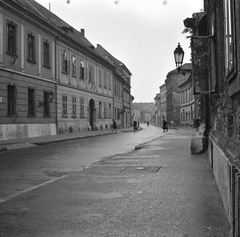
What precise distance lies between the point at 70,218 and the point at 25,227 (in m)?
0.62

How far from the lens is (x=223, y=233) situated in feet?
13.3

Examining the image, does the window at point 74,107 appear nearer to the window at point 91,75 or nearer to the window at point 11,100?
the window at point 91,75

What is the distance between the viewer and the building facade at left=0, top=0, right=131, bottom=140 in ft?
69.8

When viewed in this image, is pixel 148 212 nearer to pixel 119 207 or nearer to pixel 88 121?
pixel 119 207

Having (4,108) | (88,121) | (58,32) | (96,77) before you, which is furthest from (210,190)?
(96,77)

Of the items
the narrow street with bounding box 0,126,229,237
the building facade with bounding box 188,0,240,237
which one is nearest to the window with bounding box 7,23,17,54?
the building facade with bounding box 188,0,240,237

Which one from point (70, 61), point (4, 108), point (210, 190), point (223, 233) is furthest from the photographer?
point (70, 61)

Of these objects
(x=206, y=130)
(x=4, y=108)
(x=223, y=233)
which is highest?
(x=4, y=108)

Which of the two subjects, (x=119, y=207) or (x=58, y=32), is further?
(x=58, y=32)

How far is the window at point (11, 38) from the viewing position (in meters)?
21.5

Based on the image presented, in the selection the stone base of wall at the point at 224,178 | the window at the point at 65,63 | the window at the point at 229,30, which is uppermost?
the window at the point at 65,63

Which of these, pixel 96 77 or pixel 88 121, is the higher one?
pixel 96 77

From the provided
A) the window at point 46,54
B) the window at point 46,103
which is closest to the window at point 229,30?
the window at point 46,103

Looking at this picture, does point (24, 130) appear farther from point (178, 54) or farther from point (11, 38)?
point (178, 54)
